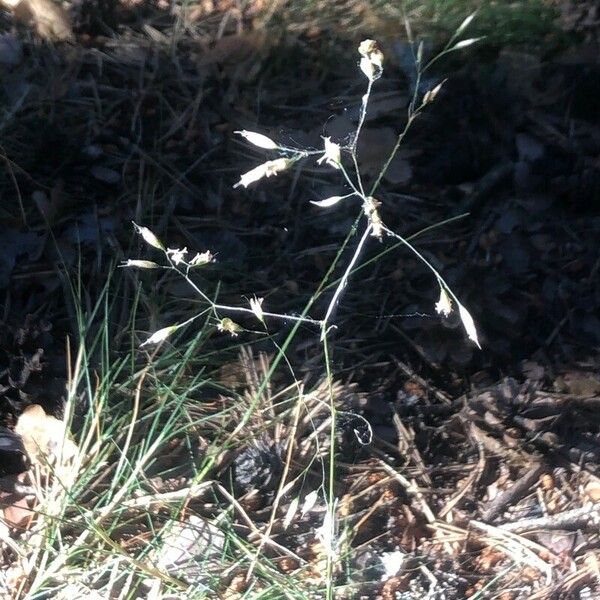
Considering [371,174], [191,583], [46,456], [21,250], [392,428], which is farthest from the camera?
[371,174]

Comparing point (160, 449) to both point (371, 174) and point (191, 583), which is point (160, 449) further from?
point (371, 174)

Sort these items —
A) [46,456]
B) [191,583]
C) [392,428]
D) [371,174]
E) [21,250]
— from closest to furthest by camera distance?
1. [191,583]
2. [46,456]
3. [392,428]
4. [21,250]
5. [371,174]

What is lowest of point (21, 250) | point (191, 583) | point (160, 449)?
point (191, 583)

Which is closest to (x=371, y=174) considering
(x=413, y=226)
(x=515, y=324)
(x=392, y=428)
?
(x=413, y=226)

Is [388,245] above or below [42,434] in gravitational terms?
above

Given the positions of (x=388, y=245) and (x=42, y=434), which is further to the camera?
(x=388, y=245)

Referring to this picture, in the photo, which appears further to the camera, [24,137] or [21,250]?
[24,137]

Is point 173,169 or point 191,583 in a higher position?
point 173,169
